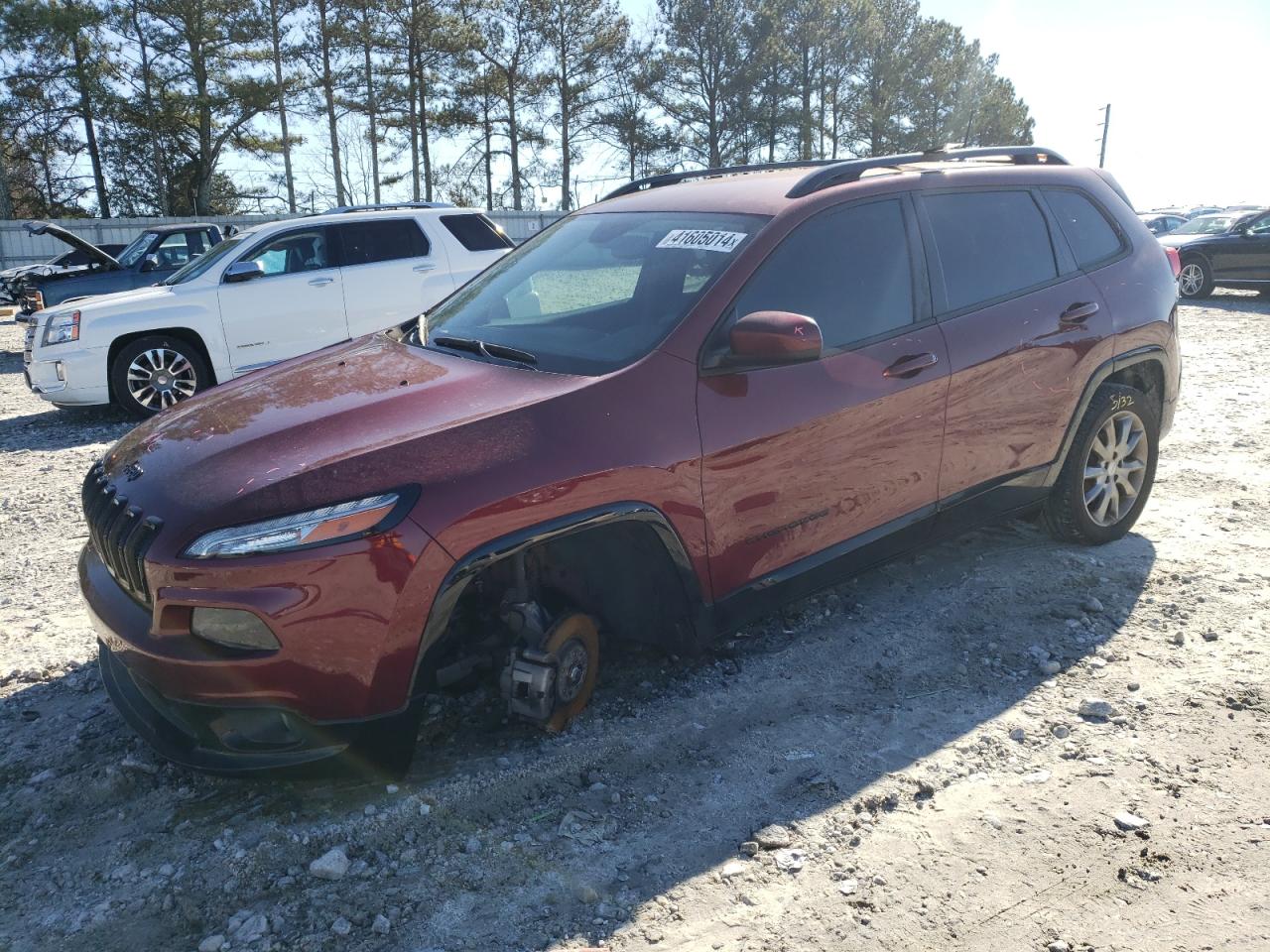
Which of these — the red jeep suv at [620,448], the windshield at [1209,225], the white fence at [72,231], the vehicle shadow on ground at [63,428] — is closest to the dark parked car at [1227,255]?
the windshield at [1209,225]

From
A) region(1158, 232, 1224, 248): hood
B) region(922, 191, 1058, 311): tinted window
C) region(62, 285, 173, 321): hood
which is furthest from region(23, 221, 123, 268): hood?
region(1158, 232, 1224, 248): hood

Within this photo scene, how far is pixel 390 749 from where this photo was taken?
9.36ft

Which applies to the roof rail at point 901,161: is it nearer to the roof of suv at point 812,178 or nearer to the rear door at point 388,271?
the roof of suv at point 812,178

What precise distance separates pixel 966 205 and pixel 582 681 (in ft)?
8.55

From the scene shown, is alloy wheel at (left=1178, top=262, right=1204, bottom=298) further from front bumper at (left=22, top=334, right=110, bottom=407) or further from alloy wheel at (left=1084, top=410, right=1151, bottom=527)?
front bumper at (left=22, top=334, right=110, bottom=407)

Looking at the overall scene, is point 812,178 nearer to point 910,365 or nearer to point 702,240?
point 702,240

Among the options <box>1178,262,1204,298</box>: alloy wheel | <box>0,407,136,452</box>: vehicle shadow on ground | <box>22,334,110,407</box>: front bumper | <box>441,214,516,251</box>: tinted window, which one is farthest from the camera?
<box>1178,262,1204,298</box>: alloy wheel

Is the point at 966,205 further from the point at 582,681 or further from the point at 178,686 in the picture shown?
the point at 178,686

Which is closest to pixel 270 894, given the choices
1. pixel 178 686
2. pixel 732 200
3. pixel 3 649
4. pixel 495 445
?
pixel 178 686

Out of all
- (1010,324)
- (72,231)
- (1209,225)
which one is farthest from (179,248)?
(72,231)

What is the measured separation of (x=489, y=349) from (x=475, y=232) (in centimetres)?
717

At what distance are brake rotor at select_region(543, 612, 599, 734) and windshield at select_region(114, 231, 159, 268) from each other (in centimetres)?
1115

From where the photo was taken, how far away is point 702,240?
363cm

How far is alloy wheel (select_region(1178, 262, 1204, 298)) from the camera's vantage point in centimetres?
1744
